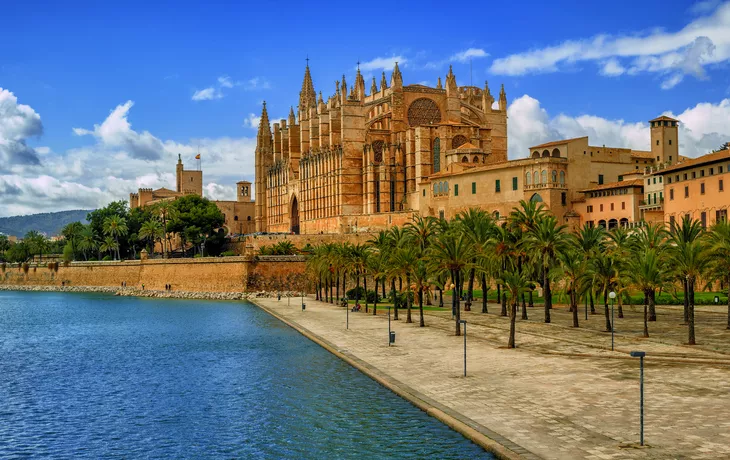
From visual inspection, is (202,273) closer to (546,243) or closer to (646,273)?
(546,243)

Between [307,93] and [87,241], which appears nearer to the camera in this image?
[87,241]


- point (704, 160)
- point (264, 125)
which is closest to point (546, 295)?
point (704, 160)

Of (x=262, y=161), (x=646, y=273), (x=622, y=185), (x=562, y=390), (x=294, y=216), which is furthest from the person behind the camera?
(x=262, y=161)

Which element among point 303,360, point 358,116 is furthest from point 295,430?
point 358,116

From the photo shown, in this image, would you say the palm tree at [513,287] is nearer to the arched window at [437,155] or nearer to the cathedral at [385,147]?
the cathedral at [385,147]

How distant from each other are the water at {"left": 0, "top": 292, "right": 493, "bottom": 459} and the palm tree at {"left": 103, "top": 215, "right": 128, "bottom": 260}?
2072 inches

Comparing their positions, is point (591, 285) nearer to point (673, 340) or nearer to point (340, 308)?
point (673, 340)

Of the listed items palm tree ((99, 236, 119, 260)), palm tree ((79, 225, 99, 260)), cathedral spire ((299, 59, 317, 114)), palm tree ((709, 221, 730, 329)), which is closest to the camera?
palm tree ((709, 221, 730, 329))

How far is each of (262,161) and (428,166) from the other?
149 ft

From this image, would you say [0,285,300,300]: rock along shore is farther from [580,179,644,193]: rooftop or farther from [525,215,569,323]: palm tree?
[525,215,569,323]: palm tree

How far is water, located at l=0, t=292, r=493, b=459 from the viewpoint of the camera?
18469 mm

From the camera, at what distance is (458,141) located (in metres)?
74.9

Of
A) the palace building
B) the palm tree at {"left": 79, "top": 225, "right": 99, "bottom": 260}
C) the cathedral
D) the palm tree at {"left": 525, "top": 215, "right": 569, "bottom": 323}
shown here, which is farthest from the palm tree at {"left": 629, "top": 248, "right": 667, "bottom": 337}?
the palm tree at {"left": 79, "top": 225, "right": 99, "bottom": 260}

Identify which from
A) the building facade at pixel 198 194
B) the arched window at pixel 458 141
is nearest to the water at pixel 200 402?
the arched window at pixel 458 141
